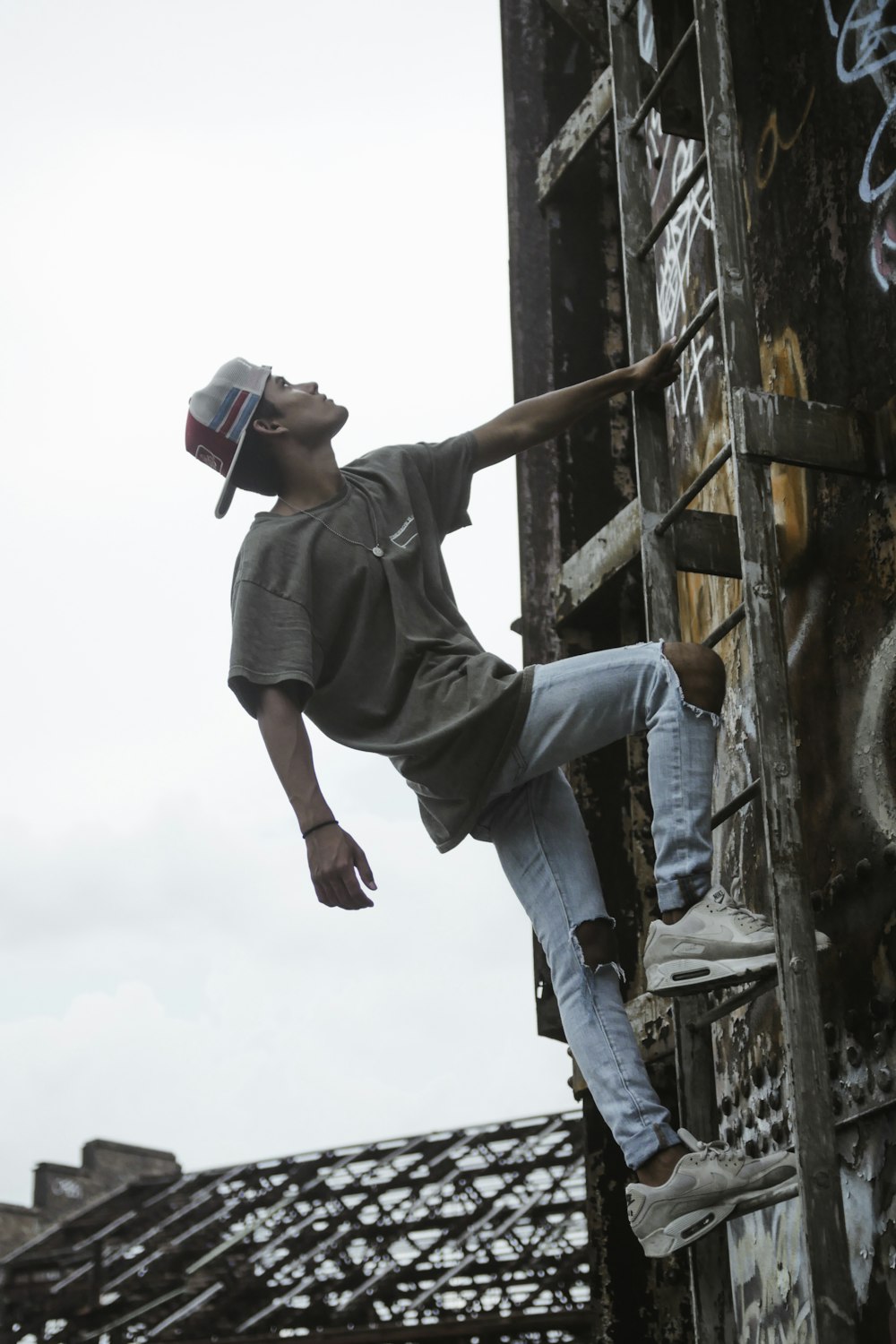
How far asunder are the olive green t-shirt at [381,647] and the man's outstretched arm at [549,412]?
12.3 inches

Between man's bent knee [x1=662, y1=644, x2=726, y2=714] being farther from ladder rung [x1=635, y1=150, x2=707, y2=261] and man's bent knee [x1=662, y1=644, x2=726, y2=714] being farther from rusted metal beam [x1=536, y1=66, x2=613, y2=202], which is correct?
rusted metal beam [x1=536, y1=66, x2=613, y2=202]

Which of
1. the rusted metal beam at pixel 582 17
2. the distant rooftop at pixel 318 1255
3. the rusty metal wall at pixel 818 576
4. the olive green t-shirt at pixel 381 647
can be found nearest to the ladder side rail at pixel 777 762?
the rusty metal wall at pixel 818 576

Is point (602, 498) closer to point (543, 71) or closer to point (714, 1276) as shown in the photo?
point (543, 71)

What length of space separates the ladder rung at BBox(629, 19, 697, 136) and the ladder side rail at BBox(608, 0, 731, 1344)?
0.09 ft

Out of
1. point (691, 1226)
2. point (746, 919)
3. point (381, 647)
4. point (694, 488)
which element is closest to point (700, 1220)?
point (691, 1226)

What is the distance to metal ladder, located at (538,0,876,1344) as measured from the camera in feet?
11.0

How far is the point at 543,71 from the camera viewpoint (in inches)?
317

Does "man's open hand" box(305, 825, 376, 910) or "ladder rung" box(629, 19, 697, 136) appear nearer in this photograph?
"man's open hand" box(305, 825, 376, 910)

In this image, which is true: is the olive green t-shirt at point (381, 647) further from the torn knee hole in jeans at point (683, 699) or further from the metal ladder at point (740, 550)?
the metal ladder at point (740, 550)

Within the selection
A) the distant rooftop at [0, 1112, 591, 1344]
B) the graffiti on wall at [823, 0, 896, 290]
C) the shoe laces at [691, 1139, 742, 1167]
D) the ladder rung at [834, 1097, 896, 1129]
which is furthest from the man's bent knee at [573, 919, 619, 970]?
the distant rooftop at [0, 1112, 591, 1344]

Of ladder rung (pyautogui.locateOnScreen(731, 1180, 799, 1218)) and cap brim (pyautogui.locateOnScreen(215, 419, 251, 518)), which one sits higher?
cap brim (pyautogui.locateOnScreen(215, 419, 251, 518))

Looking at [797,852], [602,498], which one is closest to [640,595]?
[602,498]

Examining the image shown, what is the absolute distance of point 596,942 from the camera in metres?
3.97

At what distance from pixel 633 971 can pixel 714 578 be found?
196 centimetres
